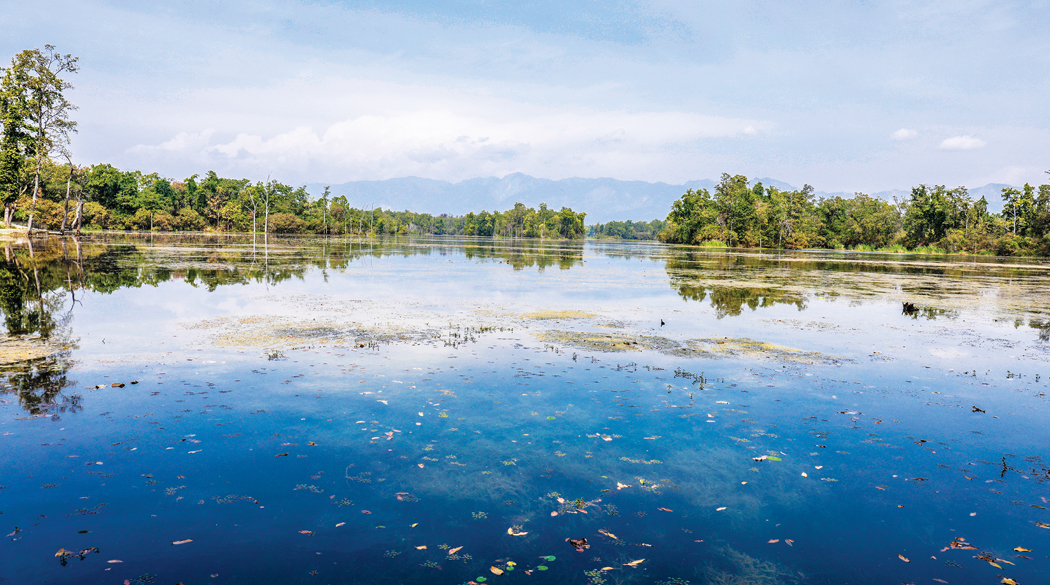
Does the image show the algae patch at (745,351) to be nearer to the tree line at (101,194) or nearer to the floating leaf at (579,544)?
the floating leaf at (579,544)

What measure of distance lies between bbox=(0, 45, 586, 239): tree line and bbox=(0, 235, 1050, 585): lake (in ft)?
187

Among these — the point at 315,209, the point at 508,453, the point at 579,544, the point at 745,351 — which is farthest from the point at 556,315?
the point at 315,209

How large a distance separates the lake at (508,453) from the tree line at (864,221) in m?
118

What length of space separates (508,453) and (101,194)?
143 meters

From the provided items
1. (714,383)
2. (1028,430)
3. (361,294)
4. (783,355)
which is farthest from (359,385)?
(361,294)

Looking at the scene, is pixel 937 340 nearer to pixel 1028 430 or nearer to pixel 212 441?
pixel 1028 430

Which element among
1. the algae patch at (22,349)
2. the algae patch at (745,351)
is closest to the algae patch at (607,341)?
the algae patch at (745,351)

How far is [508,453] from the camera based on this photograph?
8234 mm

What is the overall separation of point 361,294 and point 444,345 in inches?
449

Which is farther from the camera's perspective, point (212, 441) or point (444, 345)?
point (444, 345)

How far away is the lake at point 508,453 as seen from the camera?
5.77 metres

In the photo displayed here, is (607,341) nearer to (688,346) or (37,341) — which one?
(688,346)

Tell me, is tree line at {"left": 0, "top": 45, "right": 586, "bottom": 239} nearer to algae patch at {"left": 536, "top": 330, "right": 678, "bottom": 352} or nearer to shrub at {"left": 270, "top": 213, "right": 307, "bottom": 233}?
shrub at {"left": 270, "top": 213, "right": 307, "bottom": 233}

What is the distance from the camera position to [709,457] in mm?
8359
